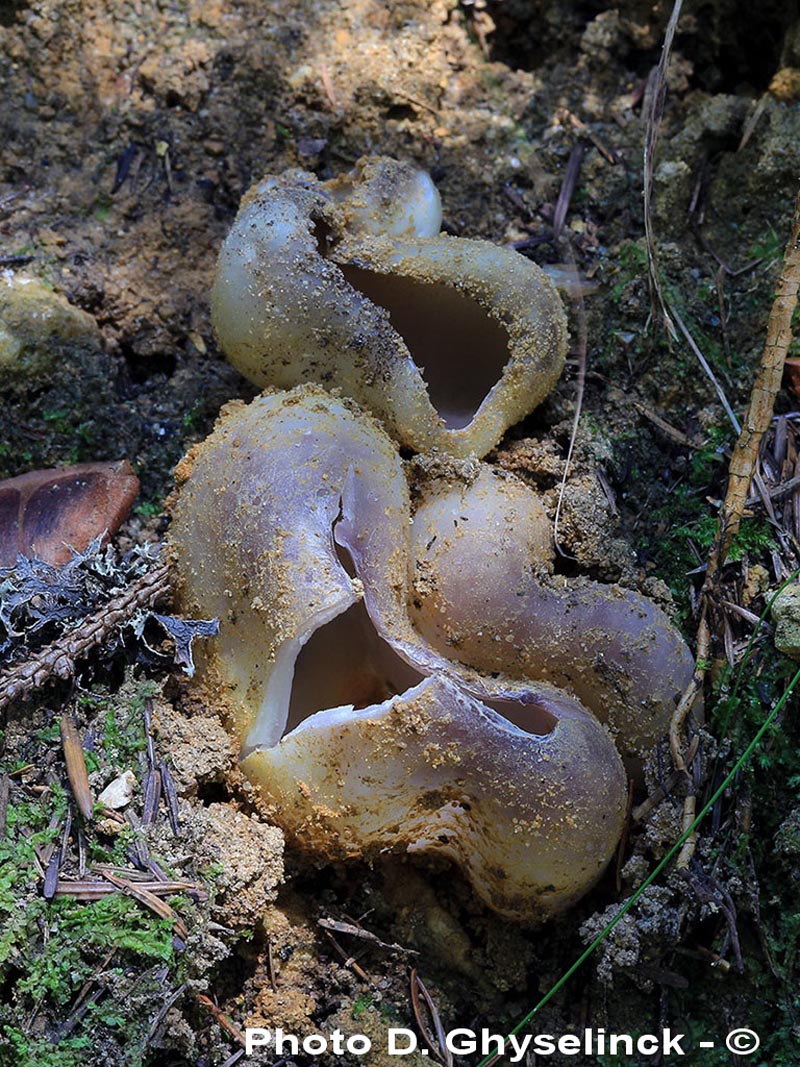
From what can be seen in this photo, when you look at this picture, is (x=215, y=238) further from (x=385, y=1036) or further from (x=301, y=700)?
(x=385, y=1036)

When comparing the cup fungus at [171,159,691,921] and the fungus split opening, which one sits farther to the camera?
the fungus split opening

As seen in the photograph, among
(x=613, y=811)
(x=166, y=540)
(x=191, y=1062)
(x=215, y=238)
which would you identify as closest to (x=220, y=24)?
(x=215, y=238)

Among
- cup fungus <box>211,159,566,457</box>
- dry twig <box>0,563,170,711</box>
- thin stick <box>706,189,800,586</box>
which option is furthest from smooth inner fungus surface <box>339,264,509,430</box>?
dry twig <box>0,563,170,711</box>

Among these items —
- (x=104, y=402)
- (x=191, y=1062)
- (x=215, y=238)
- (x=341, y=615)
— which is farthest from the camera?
(x=215, y=238)

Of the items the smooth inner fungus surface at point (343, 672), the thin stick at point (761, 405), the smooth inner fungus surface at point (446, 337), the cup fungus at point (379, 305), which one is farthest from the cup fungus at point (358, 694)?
the thin stick at point (761, 405)

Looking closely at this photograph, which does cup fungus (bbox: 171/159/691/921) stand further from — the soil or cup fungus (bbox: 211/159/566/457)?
the soil

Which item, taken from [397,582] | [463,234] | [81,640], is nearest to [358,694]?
[397,582]

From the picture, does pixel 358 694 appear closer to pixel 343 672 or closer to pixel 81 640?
pixel 343 672

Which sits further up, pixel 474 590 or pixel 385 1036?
pixel 474 590
